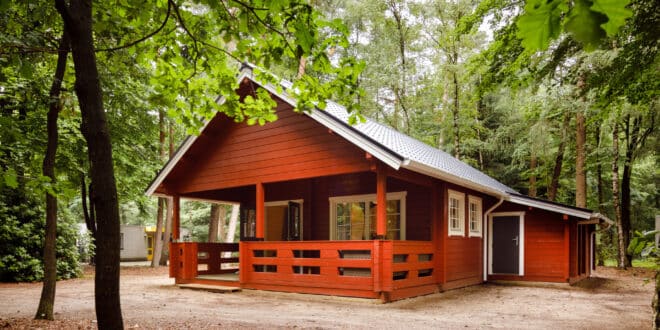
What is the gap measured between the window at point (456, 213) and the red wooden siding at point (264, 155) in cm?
333

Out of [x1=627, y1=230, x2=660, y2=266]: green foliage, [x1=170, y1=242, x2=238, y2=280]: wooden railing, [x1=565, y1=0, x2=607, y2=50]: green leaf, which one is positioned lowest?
[x1=170, y1=242, x2=238, y2=280]: wooden railing

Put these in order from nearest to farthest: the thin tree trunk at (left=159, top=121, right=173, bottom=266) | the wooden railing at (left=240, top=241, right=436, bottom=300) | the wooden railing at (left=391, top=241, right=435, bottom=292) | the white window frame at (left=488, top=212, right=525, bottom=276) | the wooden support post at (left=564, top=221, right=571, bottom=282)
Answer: the wooden railing at (left=240, top=241, right=436, bottom=300) < the wooden railing at (left=391, top=241, right=435, bottom=292) < the wooden support post at (left=564, top=221, right=571, bottom=282) < the white window frame at (left=488, top=212, right=525, bottom=276) < the thin tree trunk at (left=159, top=121, right=173, bottom=266)

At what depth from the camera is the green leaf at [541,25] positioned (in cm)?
141

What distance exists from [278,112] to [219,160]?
2299mm

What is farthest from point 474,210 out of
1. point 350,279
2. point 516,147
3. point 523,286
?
point 516,147

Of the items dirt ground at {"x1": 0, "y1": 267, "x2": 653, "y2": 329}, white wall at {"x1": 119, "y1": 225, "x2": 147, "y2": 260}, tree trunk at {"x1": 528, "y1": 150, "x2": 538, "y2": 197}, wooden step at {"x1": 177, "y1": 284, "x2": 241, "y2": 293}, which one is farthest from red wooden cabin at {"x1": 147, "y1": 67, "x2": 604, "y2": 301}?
white wall at {"x1": 119, "y1": 225, "x2": 147, "y2": 260}

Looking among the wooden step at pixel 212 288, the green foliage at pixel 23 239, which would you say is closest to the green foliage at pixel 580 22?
the wooden step at pixel 212 288

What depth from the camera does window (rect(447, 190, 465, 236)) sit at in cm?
1166

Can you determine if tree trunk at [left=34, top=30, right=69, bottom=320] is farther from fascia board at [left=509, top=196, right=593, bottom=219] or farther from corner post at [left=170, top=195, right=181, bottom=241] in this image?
fascia board at [left=509, top=196, right=593, bottom=219]

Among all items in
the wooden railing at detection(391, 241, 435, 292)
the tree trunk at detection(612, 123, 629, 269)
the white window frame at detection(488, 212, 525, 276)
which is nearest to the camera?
the wooden railing at detection(391, 241, 435, 292)

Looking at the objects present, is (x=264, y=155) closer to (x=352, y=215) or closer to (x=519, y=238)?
(x=352, y=215)

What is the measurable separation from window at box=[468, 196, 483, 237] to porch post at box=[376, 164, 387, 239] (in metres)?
4.60

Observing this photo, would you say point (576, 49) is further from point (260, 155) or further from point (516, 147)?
point (516, 147)

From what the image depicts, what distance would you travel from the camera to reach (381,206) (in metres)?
9.12
